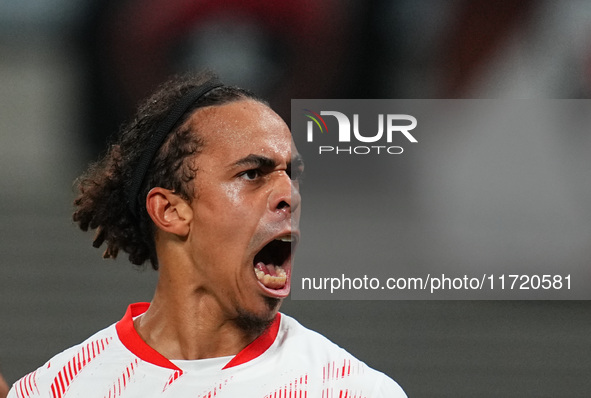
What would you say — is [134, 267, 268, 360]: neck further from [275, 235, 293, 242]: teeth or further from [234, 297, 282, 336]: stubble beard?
[275, 235, 293, 242]: teeth

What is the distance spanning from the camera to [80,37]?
4.45 metres

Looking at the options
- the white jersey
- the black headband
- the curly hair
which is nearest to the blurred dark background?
the curly hair

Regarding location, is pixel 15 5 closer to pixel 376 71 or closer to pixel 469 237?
pixel 376 71

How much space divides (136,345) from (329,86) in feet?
7.13

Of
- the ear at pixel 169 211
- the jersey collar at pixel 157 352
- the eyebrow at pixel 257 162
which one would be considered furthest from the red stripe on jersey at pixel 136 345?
the eyebrow at pixel 257 162

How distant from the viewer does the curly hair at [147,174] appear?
7.45 ft

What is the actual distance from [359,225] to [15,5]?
6.80 feet

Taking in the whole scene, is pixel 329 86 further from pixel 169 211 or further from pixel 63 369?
pixel 63 369

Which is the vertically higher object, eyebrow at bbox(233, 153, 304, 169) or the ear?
eyebrow at bbox(233, 153, 304, 169)

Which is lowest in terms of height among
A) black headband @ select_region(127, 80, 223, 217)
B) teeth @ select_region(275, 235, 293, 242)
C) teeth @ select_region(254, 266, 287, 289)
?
teeth @ select_region(254, 266, 287, 289)

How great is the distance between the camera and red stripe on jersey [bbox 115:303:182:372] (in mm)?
2287

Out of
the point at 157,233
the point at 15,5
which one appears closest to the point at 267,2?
the point at 15,5

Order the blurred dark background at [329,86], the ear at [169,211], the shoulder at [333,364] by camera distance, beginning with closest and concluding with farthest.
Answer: the shoulder at [333,364]
the ear at [169,211]
the blurred dark background at [329,86]

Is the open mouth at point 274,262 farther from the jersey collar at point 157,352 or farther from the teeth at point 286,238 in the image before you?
the jersey collar at point 157,352
